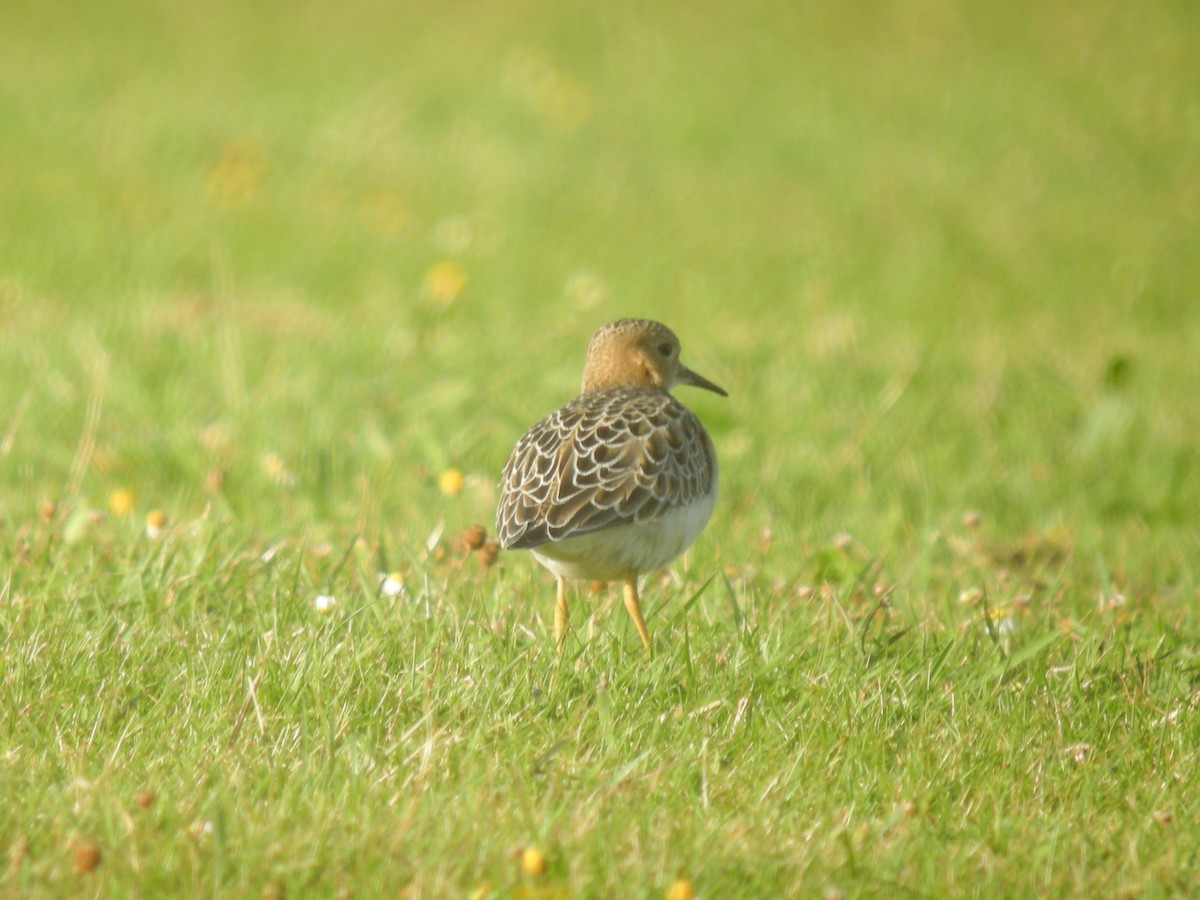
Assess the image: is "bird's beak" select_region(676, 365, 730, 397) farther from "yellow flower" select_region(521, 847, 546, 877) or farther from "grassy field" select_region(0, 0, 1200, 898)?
"yellow flower" select_region(521, 847, 546, 877)

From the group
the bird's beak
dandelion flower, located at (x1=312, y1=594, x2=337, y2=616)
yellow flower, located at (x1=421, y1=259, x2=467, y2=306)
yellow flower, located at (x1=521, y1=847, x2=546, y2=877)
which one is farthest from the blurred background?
yellow flower, located at (x1=521, y1=847, x2=546, y2=877)

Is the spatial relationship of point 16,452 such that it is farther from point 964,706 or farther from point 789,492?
point 964,706

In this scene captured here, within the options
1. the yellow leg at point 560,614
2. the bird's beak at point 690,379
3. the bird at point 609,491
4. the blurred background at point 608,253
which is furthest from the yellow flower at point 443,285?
the yellow leg at point 560,614

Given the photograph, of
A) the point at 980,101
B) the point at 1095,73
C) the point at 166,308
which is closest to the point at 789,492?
the point at 166,308

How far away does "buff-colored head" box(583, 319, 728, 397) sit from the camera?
231 inches

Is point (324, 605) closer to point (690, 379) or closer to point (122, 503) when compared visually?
point (122, 503)

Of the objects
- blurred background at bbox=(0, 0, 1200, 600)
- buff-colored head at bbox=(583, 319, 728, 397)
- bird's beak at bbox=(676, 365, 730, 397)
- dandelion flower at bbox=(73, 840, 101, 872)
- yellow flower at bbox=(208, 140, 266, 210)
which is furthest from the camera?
yellow flower at bbox=(208, 140, 266, 210)

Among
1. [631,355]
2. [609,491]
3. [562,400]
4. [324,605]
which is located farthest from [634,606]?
[562,400]

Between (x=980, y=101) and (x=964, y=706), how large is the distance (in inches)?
475

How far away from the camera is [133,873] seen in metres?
3.26

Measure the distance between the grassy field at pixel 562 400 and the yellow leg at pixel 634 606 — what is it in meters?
0.08

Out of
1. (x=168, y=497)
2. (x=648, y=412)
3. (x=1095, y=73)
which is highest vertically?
(x=1095, y=73)

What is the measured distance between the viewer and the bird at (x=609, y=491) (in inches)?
190

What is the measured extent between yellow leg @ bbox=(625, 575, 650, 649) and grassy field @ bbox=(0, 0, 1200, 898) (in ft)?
0.25
